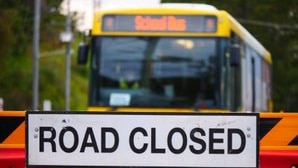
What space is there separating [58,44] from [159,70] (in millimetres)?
39331

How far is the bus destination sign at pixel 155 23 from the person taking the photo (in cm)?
1842

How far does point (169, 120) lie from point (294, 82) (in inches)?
1168

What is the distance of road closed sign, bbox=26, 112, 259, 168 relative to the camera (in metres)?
7.21

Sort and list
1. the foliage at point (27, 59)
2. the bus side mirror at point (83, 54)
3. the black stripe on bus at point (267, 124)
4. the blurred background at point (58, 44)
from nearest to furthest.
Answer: the black stripe on bus at point (267, 124)
the bus side mirror at point (83, 54)
the blurred background at point (58, 44)
the foliage at point (27, 59)

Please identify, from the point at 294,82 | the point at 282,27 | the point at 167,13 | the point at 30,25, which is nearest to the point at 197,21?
the point at 167,13

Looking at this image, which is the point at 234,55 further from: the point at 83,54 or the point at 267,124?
the point at 267,124

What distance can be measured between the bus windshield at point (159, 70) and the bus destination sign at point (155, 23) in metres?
0.15

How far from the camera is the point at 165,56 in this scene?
18469mm

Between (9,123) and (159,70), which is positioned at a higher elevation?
(9,123)

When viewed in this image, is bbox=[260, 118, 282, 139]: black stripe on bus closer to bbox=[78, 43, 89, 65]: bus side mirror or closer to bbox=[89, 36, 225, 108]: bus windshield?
bbox=[89, 36, 225, 108]: bus windshield

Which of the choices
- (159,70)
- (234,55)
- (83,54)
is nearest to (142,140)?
(234,55)

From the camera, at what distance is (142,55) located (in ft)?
60.4

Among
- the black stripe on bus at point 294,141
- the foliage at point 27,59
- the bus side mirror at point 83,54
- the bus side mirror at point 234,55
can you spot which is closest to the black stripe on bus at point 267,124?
the black stripe on bus at point 294,141

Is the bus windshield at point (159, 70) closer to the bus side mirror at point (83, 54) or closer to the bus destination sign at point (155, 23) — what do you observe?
the bus destination sign at point (155, 23)
